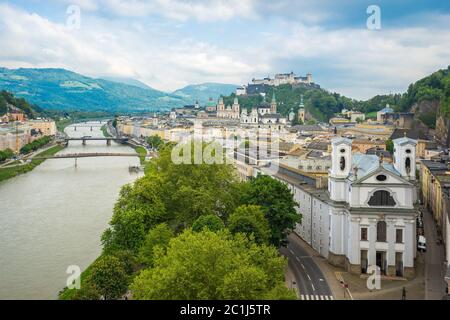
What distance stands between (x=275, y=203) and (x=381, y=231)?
3.33m

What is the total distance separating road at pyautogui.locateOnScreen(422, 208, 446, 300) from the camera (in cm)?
1225

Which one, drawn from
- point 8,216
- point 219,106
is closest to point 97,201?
point 8,216

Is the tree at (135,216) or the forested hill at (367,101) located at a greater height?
the forested hill at (367,101)

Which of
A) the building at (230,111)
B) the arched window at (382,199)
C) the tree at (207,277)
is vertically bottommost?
the tree at (207,277)

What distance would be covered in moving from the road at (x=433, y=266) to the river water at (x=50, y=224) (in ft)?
30.8

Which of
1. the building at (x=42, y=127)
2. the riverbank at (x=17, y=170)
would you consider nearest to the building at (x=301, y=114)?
the building at (x=42, y=127)

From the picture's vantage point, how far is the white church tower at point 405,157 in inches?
598

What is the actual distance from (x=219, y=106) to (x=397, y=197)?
74727 mm

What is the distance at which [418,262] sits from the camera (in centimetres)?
1468

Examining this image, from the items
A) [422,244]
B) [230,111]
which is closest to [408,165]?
[422,244]

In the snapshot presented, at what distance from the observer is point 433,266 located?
46.9ft

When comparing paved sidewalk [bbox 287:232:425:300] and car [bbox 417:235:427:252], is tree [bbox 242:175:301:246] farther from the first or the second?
car [bbox 417:235:427:252]
